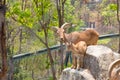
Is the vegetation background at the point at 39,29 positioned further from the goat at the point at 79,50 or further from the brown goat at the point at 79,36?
the goat at the point at 79,50

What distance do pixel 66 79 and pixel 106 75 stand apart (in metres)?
1.01

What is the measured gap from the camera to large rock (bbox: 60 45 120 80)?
4691 millimetres

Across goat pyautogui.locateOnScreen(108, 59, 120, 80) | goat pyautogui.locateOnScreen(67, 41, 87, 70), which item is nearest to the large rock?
goat pyautogui.locateOnScreen(67, 41, 87, 70)

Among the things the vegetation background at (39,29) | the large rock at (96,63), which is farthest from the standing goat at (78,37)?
the vegetation background at (39,29)

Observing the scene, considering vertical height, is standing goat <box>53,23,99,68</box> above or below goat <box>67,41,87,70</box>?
above

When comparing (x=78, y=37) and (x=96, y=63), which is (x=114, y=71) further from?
(x=78, y=37)

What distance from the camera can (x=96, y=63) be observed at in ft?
15.6

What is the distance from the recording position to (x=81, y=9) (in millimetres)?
17109

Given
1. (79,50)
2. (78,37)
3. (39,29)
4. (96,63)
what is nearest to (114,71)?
(96,63)

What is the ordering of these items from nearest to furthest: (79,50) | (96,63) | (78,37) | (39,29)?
(96,63) < (79,50) < (78,37) < (39,29)

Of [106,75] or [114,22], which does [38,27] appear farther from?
[106,75]

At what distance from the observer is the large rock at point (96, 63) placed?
4691 millimetres

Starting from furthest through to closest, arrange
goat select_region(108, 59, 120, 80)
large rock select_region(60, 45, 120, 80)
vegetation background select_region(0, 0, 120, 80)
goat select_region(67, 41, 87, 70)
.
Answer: vegetation background select_region(0, 0, 120, 80), goat select_region(67, 41, 87, 70), large rock select_region(60, 45, 120, 80), goat select_region(108, 59, 120, 80)

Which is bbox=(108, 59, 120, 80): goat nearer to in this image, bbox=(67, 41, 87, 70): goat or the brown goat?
bbox=(67, 41, 87, 70): goat
